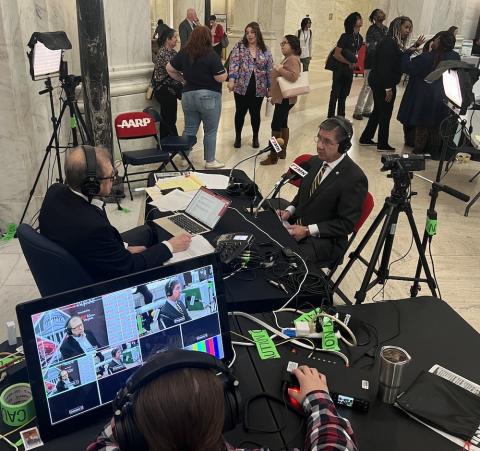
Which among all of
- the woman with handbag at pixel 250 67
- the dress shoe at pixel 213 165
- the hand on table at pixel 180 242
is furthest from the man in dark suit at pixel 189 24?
the hand on table at pixel 180 242

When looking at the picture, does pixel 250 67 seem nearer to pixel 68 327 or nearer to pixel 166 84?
pixel 166 84

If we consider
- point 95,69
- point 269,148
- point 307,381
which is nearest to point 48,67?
point 95,69

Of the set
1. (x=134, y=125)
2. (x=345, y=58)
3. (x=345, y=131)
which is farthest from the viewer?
(x=345, y=58)

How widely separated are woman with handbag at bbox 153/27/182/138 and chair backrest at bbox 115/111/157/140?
58cm

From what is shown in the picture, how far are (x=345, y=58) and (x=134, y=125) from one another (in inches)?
145

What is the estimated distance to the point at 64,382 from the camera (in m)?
1.33

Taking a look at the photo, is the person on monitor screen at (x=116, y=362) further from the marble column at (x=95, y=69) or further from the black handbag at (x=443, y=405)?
the marble column at (x=95, y=69)

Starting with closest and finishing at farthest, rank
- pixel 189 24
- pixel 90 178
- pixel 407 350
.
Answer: pixel 407 350 → pixel 90 178 → pixel 189 24

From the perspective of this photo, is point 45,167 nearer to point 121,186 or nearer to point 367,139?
point 121,186

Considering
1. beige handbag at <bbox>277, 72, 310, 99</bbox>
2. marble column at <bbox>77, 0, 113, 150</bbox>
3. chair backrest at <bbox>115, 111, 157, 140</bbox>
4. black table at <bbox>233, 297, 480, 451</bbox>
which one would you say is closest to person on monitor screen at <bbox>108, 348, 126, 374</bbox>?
black table at <bbox>233, 297, 480, 451</bbox>

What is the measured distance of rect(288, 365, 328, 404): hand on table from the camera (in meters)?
1.48

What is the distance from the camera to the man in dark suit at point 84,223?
215cm

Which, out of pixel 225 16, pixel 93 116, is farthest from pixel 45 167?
pixel 225 16

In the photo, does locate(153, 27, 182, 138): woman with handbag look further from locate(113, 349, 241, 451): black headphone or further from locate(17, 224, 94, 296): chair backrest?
locate(113, 349, 241, 451): black headphone
